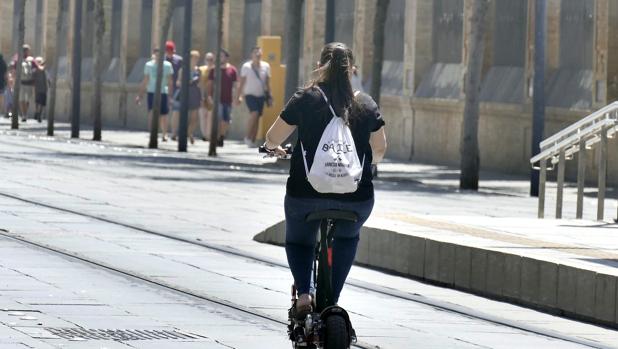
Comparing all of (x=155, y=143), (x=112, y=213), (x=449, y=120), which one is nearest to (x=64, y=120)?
(x=155, y=143)

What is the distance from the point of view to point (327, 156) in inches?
379

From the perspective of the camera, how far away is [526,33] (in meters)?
34.8

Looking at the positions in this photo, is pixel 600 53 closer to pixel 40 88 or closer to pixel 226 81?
pixel 226 81

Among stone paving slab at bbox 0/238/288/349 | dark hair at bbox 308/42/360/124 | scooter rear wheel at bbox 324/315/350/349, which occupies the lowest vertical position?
stone paving slab at bbox 0/238/288/349

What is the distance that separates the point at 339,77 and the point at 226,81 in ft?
107

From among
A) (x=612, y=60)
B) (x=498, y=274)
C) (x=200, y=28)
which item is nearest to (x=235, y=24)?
(x=200, y=28)

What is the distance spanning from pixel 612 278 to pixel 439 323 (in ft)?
3.62

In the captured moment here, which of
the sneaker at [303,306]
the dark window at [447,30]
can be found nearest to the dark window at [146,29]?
the dark window at [447,30]

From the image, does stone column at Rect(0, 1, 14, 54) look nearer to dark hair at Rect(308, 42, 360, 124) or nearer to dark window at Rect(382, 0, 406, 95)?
dark window at Rect(382, 0, 406, 95)

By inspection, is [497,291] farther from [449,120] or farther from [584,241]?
[449,120]

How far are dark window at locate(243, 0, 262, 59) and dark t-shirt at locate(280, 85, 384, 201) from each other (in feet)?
128

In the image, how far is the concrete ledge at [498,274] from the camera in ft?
42.1

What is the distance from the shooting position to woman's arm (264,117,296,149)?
9961mm

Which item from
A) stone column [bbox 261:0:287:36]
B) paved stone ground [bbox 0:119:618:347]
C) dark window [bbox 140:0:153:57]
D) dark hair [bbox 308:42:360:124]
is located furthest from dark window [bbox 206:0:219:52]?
dark hair [bbox 308:42:360:124]
